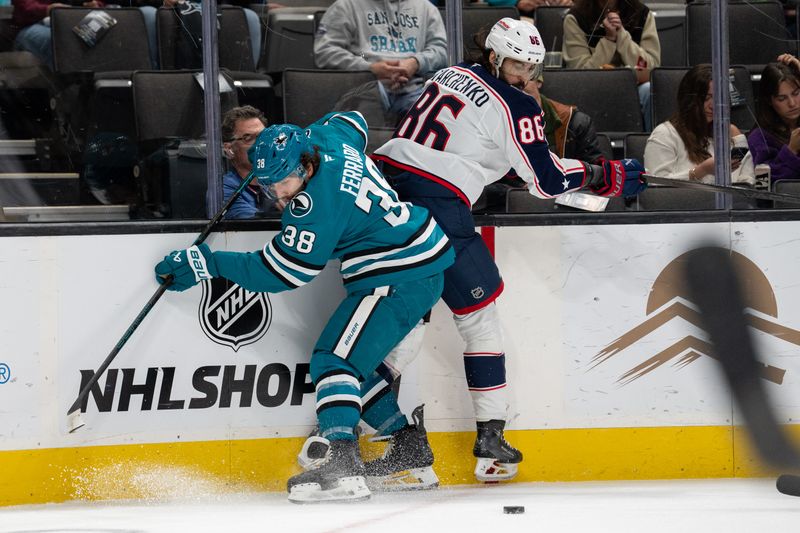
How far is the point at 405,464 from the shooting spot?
3791mm

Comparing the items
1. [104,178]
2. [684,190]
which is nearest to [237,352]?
[104,178]

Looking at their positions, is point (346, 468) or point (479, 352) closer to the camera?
point (346, 468)

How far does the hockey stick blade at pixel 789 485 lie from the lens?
3721mm

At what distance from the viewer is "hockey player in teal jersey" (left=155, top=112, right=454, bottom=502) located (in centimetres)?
344

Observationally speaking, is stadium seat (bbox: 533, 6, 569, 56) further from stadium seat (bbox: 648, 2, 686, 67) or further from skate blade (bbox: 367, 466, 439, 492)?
skate blade (bbox: 367, 466, 439, 492)

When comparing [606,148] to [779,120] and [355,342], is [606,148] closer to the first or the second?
[779,120]

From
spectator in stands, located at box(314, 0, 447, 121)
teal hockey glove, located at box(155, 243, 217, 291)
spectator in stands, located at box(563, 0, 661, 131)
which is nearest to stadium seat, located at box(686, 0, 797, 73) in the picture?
spectator in stands, located at box(563, 0, 661, 131)

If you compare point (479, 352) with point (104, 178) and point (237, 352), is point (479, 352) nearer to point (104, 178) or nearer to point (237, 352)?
point (237, 352)

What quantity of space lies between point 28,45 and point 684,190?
2.21m

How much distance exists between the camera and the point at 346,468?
141 inches

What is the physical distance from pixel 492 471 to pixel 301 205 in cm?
113

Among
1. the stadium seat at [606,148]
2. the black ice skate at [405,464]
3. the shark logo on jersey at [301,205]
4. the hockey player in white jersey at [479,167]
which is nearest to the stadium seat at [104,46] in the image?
the shark logo on jersey at [301,205]

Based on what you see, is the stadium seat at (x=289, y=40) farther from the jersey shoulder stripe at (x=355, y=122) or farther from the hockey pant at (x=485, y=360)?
the hockey pant at (x=485, y=360)

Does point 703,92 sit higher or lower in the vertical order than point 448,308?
higher
